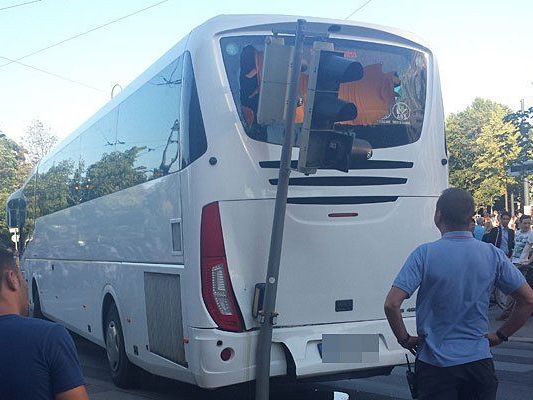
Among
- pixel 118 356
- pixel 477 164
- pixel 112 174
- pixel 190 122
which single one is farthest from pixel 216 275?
pixel 477 164

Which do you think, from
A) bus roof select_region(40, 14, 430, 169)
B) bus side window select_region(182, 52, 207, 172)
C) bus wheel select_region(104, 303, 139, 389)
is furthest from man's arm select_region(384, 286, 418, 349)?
bus wheel select_region(104, 303, 139, 389)

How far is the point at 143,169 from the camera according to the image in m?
7.75

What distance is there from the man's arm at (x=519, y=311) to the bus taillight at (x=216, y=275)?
2500 millimetres

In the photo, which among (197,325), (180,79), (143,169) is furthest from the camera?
(143,169)

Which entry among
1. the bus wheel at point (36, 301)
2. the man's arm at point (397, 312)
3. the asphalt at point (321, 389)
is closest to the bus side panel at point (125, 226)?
the asphalt at point (321, 389)

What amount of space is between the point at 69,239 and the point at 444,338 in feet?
27.9

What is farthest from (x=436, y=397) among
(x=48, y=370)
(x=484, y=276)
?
(x=48, y=370)

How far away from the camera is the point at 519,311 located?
4035 millimetres

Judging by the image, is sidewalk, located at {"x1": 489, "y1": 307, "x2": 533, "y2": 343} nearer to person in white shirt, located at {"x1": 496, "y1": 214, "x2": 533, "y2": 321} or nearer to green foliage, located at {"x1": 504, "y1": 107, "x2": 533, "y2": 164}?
person in white shirt, located at {"x1": 496, "y1": 214, "x2": 533, "y2": 321}

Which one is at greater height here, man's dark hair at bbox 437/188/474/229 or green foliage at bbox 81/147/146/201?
green foliage at bbox 81/147/146/201

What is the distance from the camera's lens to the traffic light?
606 cm

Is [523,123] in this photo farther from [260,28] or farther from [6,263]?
[6,263]

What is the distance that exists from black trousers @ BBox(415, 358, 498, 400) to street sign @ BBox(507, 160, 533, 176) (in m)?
10.5

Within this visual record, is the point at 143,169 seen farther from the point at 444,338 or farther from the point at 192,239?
the point at 444,338
